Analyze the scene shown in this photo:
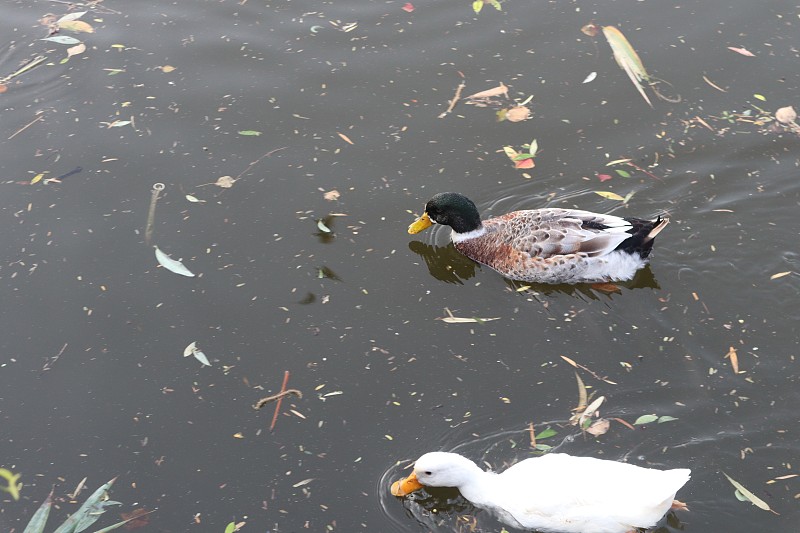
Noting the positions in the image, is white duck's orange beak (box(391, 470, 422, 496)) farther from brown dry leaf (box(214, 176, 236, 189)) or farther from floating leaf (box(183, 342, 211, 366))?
brown dry leaf (box(214, 176, 236, 189))

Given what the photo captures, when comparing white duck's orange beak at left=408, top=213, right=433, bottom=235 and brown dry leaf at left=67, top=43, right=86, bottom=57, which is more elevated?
brown dry leaf at left=67, top=43, right=86, bottom=57

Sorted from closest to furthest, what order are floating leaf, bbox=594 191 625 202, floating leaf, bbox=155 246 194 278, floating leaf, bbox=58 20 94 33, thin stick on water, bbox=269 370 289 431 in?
thin stick on water, bbox=269 370 289 431, floating leaf, bbox=155 246 194 278, floating leaf, bbox=594 191 625 202, floating leaf, bbox=58 20 94 33

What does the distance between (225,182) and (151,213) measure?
0.61 meters

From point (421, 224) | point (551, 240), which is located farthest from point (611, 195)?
point (421, 224)

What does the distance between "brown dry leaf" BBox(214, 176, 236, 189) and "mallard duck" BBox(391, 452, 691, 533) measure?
301cm

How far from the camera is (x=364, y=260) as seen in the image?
631 cm

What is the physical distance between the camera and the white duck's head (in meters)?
4.78

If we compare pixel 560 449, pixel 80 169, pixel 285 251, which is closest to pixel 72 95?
pixel 80 169

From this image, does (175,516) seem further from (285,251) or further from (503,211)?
(503,211)

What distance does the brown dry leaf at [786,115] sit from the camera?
7.16 m

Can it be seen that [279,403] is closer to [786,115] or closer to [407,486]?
[407,486]

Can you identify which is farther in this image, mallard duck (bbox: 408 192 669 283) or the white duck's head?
mallard duck (bbox: 408 192 669 283)

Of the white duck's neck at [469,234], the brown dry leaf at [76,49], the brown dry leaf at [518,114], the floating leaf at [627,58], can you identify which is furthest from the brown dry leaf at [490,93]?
the brown dry leaf at [76,49]

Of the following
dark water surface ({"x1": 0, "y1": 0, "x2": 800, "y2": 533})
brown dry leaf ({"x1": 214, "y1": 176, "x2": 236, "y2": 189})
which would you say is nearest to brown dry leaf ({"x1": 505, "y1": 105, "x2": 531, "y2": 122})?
dark water surface ({"x1": 0, "y1": 0, "x2": 800, "y2": 533})
